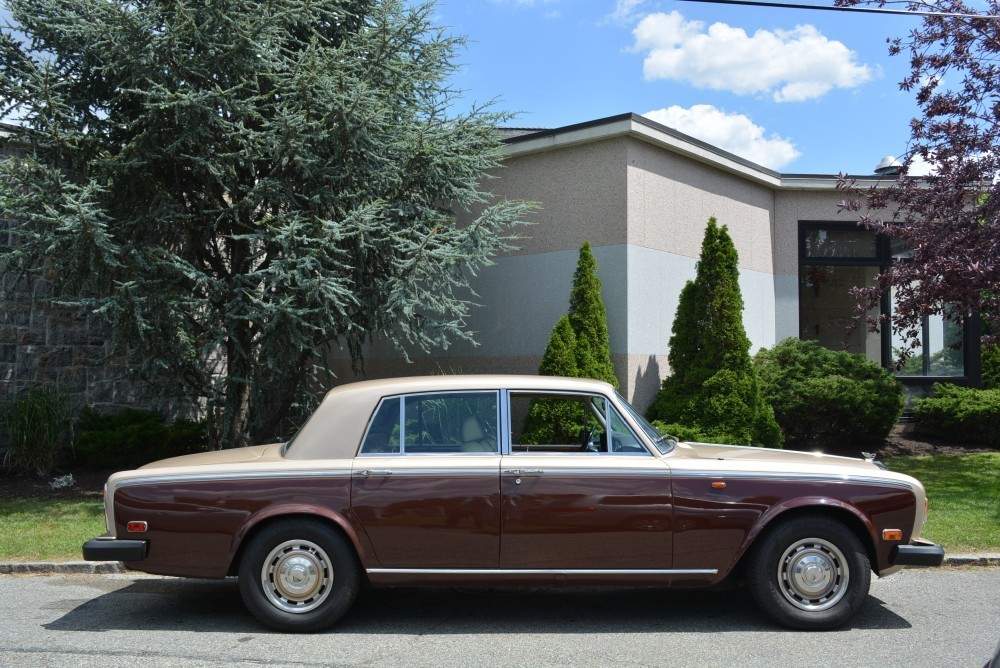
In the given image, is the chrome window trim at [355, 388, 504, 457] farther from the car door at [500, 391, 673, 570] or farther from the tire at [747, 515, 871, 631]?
the tire at [747, 515, 871, 631]

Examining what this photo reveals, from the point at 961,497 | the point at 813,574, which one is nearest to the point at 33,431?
the point at 813,574

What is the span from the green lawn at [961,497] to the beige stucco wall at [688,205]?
13.5 feet

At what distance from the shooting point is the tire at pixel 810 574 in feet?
17.4

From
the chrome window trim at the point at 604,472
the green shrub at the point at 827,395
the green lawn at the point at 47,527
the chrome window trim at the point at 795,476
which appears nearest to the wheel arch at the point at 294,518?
the chrome window trim at the point at 604,472

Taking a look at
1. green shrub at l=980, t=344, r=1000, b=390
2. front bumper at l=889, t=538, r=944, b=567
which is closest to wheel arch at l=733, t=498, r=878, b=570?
front bumper at l=889, t=538, r=944, b=567

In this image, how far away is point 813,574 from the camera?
534 cm

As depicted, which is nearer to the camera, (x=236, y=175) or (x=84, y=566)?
(x=84, y=566)

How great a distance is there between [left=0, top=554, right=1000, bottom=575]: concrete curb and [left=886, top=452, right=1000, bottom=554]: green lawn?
176mm

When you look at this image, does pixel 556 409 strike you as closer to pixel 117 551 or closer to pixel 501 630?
pixel 501 630

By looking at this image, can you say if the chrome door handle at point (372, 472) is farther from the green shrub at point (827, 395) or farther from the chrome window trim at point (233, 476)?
the green shrub at point (827, 395)

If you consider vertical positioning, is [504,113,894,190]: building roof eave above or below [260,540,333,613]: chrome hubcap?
above

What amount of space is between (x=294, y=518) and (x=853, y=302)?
1365 centimetres

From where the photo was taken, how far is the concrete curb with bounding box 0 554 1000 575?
23.2 feet

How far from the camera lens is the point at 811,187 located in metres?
14.6
